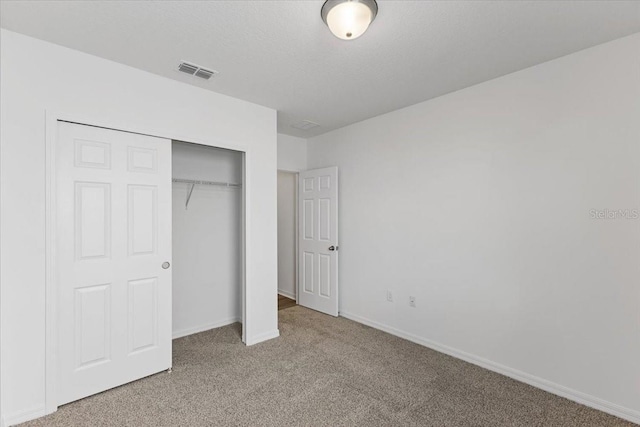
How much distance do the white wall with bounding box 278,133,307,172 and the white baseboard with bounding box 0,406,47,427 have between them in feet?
11.2

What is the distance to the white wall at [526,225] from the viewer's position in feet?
7.09

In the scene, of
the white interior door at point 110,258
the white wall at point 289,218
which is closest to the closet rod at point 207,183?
the white interior door at point 110,258

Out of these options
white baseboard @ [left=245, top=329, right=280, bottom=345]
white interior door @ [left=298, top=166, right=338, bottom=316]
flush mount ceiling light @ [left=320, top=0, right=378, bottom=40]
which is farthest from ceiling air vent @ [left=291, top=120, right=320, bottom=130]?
white baseboard @ [left=245, top=329, right=280, bottom=345]

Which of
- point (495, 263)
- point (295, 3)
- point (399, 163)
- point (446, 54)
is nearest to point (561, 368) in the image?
point (495, 263)

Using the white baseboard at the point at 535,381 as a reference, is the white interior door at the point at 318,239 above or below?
above

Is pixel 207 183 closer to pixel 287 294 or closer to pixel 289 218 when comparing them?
pixel 289 218

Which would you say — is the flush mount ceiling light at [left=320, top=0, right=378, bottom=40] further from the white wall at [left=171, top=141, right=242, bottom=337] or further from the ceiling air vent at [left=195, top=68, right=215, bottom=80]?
the white wall at [left=171, top=141, right=242, bottom=337]

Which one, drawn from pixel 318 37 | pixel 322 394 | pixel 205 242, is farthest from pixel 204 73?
pixel 322 394

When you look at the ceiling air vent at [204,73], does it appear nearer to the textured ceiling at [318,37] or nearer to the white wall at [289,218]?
the textured ceiling at [318,37]

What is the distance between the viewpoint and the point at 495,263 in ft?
9.11

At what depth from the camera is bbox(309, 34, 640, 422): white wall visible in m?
2.16

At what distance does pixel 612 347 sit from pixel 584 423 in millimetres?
563

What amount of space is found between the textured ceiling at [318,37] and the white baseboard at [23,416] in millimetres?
2566

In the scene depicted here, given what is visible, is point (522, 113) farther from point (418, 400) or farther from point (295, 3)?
point (418, 400)
